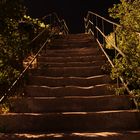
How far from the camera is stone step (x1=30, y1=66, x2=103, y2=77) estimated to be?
9180mm

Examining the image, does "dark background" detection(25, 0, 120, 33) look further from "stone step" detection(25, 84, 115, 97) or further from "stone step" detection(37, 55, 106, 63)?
"stone step" detection(25, 84, 115, 97)

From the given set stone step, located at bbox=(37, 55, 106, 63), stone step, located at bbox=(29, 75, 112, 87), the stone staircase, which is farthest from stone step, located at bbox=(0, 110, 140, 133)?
stone step, located at bbox=(37, 55, 106, 63)

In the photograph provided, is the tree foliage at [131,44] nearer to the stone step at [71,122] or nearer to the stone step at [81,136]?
the stone step at [71,122]

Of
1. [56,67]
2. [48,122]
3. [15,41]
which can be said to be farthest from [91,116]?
[56,67]

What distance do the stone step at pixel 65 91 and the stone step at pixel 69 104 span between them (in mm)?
588

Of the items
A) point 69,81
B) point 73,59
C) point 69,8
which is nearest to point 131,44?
point 69,81

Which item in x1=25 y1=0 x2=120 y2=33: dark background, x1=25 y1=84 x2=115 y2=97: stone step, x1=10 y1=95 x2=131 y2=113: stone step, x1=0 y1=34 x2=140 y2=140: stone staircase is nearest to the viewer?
x1=0 y1=34 x2=140 y2=140: stone staircase

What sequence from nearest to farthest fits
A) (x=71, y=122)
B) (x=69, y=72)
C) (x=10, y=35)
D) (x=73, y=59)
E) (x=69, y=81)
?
(x=10, y=35)
(x=71, y=122)
(x=69, y=81)
(x=69, y=72)
(x=73, y=59)

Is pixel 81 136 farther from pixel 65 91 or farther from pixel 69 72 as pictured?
pixel 69 72

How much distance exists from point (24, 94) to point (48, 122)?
57.4 inches

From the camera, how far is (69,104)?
717 cm

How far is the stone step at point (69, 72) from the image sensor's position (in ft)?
30.1

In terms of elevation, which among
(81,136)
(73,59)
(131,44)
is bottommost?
(81,136)

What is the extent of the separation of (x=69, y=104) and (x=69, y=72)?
216 cm
